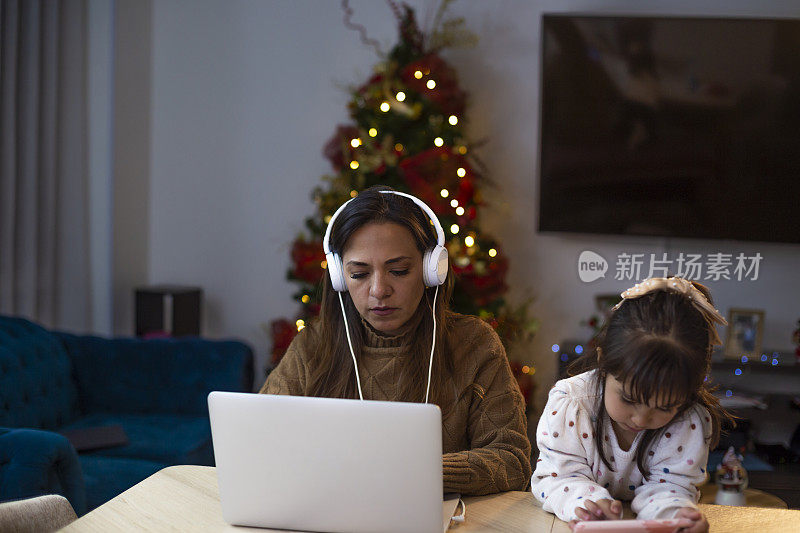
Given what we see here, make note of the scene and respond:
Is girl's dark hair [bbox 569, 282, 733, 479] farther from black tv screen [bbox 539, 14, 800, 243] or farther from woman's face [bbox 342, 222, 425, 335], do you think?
black tv screen [bbox 539, 14, 800, 243]

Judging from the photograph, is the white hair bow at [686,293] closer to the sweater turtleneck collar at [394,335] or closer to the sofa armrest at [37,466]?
the sweater turtleneck collar at [394,335]

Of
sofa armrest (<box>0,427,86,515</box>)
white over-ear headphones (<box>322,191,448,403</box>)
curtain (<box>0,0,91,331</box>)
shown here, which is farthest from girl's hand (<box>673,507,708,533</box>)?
curtain (<box>0,0,91,331</box>)

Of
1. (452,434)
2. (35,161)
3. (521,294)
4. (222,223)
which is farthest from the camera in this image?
(222,223)

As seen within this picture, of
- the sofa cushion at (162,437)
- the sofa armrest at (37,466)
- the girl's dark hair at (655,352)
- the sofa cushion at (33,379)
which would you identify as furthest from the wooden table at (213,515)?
the sofa cushion at (33,379)

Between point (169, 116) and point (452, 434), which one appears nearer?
point (452, 434)

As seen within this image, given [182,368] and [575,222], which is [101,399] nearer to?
[182,368]

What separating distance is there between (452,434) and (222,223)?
280 centimetres

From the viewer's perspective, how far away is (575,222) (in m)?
3.62

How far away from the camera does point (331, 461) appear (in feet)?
3.50

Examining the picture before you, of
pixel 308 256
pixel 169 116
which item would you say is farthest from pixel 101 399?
pixel 169 116

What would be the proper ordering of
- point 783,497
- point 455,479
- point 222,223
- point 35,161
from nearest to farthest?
point 455,479, point 783,497, point 35,161, point 222,223

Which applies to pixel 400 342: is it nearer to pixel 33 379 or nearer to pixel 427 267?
pixel 427 267

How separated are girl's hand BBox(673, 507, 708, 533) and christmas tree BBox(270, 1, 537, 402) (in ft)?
7.01

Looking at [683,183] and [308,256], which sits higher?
[683,183]
